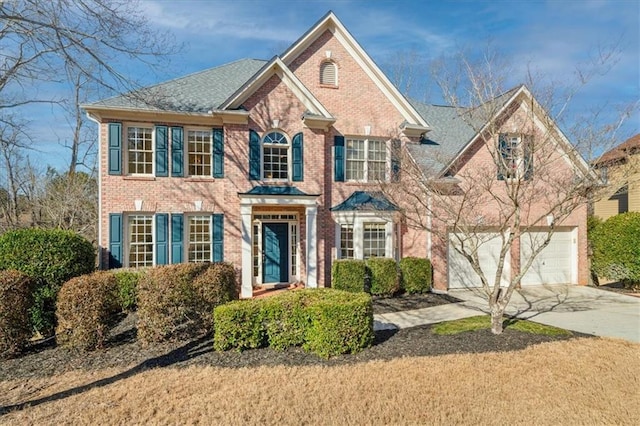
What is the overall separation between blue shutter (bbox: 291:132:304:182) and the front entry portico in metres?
0.48

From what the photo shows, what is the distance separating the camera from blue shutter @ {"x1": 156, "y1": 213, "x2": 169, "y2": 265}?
12.1m

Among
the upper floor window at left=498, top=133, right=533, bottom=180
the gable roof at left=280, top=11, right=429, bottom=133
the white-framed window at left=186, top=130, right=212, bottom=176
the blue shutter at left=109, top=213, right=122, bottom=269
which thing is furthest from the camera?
the gable roof at left=280, top=11, right=429, bottom=133

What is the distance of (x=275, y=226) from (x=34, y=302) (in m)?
7.55

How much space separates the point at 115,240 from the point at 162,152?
3.19m

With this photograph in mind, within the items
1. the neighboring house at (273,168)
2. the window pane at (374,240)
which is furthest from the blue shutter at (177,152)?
the window pane at (374,240)

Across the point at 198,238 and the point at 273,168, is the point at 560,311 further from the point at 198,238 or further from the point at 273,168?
Answer: the point at 198,238

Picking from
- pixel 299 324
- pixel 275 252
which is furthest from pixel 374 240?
pixel 299 324

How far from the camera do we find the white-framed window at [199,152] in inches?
499

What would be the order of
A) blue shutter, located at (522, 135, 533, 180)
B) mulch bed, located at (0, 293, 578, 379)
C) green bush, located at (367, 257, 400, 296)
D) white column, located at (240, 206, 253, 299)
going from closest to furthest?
mulch bed, located at (0, 293, 578, 379) → blue shutter, located at (522, 135, 533, 180) → white column, located at (240, 206, 253, 299) → green bush, located at (367, 257, 400, 296)

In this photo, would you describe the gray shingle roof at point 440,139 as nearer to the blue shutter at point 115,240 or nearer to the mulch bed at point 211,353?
the mulch bed at point 211,353

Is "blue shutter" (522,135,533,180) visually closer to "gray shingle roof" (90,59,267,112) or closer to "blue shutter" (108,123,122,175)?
"gray shingle roof" (90,59,267,112)

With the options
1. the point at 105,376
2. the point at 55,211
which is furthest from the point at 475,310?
the point at 55,211

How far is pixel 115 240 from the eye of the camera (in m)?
11.8

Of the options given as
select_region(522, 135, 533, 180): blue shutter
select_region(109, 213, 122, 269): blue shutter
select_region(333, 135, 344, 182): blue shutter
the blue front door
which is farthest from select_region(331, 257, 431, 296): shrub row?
select_region(109, 213, 122, 269): blue shutter
